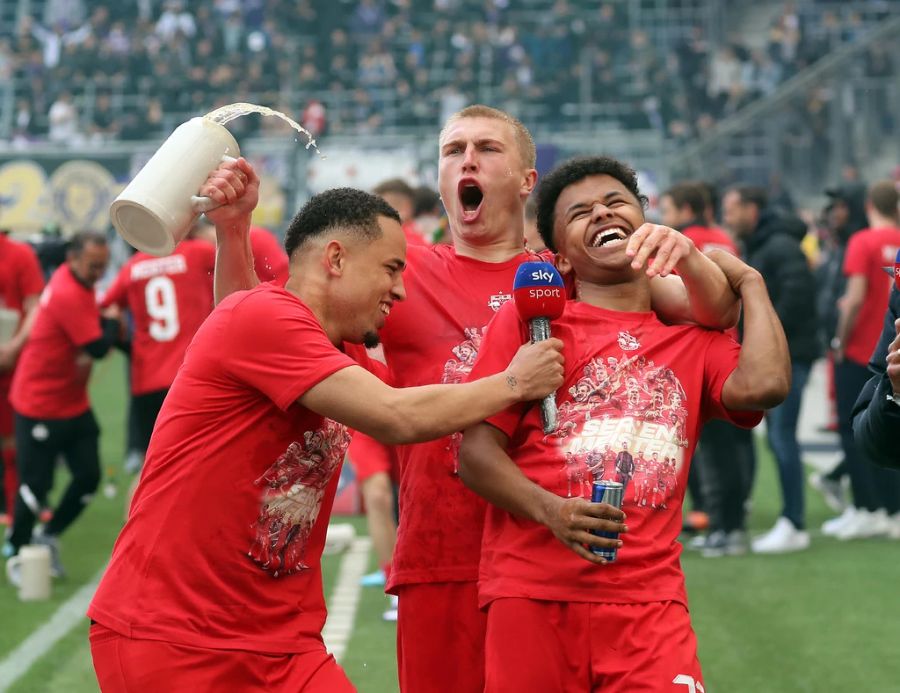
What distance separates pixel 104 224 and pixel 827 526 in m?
17.4

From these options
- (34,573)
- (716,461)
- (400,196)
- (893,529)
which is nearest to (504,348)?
(400,196)

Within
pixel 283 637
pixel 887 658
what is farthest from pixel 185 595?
pixel 887 658

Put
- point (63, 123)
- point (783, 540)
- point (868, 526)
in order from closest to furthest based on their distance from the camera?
1. point (783, 540)
2. point (868, 526)
3. point (63, 123)

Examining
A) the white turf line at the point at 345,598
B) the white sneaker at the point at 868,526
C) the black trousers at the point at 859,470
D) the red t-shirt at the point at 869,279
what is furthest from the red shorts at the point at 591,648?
the white sneaker at the point at 868,526

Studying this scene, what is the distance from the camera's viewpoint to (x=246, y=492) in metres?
3.59

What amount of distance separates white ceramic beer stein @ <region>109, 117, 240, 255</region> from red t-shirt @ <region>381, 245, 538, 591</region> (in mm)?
786

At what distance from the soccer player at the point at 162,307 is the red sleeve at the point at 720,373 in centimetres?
611

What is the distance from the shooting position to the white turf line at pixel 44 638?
708 cm

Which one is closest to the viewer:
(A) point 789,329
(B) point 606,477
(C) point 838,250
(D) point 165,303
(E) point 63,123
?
(B) point 606,477

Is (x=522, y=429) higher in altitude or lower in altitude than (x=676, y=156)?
higher

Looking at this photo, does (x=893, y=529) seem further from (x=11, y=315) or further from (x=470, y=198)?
(x=470, y=198)

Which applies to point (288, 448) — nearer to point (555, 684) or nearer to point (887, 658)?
point (555, 684)

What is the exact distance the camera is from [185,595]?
3525mm

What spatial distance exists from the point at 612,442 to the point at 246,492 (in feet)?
3.10
